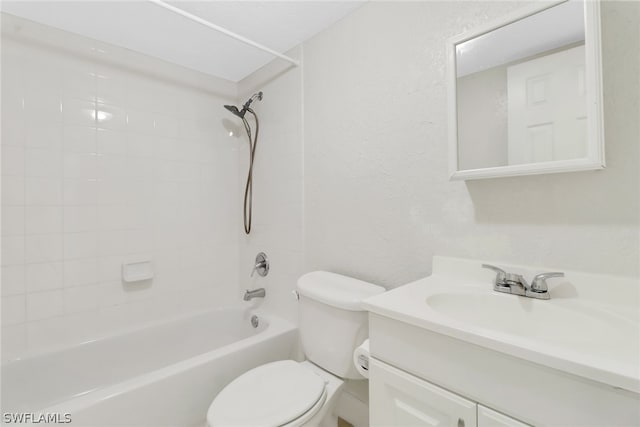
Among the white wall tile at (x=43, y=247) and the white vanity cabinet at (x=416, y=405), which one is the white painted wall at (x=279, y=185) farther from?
the white wall tile at (x=43, y=247)

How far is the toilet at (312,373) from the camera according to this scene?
39.4 inches

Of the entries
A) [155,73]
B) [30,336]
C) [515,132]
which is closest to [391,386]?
[515,132]

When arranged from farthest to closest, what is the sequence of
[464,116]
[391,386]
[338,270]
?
[338,270] → [464,116] → [391,386]

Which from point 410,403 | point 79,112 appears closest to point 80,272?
point 79,112

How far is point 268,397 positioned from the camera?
108cm

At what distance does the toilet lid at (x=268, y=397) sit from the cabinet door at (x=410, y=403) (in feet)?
1.07

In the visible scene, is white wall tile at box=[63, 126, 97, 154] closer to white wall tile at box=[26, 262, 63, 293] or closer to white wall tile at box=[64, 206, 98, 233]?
white wall tile at box=[64, 206, 98, 233]

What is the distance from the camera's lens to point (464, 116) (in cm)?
102

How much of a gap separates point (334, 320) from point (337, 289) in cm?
15

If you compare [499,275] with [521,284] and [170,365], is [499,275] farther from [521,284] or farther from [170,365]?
[170,365]

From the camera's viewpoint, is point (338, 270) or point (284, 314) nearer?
point (338, 270)

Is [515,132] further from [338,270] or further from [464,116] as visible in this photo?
[338,270]

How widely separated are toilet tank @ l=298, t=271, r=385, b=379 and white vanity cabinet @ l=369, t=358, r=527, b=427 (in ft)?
1.00

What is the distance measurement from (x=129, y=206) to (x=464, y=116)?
1912mm
